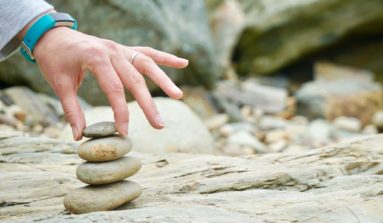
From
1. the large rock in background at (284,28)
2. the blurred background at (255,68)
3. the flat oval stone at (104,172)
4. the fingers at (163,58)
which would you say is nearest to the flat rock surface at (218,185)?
the flat oval stone at (104,172)

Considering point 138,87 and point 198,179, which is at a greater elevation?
point 138,87

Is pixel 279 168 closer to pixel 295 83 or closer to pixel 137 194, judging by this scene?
pixel 137 194

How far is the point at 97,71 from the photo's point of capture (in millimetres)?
1739

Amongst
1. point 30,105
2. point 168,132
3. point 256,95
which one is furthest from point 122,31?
point 256,95

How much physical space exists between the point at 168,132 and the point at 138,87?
79.1 inches

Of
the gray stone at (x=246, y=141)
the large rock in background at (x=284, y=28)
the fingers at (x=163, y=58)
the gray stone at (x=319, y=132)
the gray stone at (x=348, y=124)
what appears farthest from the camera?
the large rock in background at (x=284, y=28)

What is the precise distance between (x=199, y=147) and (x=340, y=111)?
451cm

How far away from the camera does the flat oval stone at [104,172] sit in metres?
1.84

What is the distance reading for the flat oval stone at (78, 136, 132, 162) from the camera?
183 centimetres

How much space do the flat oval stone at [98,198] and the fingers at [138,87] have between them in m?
0.28

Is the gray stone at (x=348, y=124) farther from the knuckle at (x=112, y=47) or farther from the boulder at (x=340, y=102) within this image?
the knuckle at (x=112, y=47)

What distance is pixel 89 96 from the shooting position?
5.47 m

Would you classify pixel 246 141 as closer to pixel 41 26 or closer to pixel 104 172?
pixel 104 172

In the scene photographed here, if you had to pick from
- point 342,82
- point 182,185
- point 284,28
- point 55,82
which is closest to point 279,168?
point 182,185
